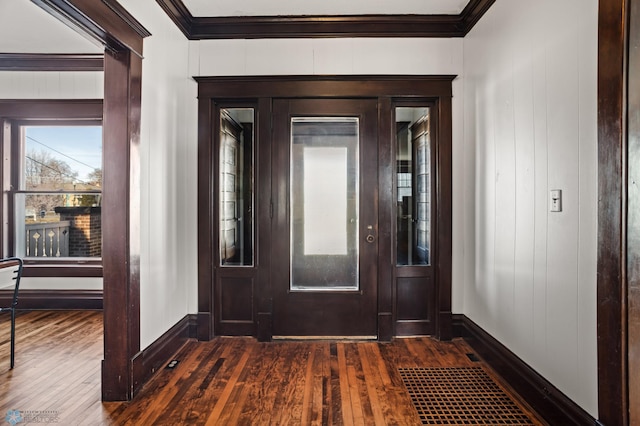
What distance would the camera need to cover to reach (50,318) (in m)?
4.04

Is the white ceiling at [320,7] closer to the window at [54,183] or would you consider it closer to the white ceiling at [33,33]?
the white ceiling at [33,33]

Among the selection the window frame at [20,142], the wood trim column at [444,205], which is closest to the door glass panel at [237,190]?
the wood trim column at [444,205]

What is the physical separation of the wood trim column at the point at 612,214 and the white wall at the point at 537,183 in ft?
0.22

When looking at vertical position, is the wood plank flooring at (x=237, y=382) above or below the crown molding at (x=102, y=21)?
below

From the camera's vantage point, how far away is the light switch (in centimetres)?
197

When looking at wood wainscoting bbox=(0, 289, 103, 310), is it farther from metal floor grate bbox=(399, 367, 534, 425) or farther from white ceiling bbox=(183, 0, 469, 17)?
metal floor grate bbox=(399, 367, 534, 425)

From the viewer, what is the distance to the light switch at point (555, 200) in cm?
197

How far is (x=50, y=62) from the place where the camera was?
4.21 meters

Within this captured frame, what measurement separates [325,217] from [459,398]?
72.2 inches

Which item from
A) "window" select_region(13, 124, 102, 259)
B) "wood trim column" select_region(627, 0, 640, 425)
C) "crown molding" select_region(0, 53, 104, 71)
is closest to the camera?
"wood trim column" select_region(627, 0, 640, 425)

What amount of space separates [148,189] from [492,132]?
272 centimetres

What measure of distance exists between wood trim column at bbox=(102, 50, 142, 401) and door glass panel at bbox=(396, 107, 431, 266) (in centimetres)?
230

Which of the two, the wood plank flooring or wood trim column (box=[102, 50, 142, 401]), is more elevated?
wood trim column (box=[102, 50, 142, 401])

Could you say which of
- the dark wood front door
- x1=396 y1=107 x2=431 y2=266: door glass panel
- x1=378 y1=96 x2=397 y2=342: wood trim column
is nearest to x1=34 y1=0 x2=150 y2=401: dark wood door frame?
the dark wood front door
